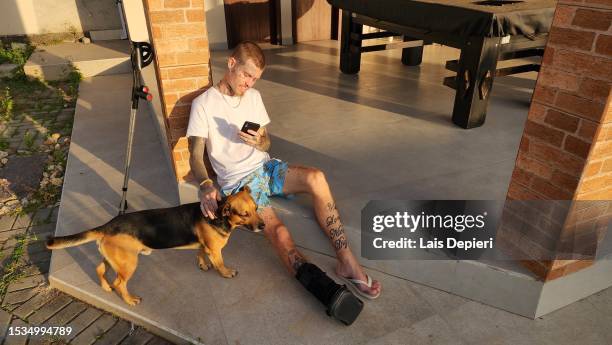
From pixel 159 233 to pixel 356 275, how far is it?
1307 mm

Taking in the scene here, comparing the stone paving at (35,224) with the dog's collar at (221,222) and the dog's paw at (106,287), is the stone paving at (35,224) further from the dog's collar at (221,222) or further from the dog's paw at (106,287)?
the dog's collar at (221,222)

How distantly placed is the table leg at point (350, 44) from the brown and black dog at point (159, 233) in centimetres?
454

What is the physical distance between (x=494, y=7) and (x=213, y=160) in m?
3.40

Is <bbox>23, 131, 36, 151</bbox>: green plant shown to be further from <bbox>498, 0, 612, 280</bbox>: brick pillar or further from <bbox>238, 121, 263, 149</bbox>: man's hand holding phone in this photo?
<bbox>498, 0, 612, 280</bbox>: brick pillar

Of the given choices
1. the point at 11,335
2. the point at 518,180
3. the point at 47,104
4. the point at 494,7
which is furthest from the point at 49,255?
the point at 494,7

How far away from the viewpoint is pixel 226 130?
9.73 ft

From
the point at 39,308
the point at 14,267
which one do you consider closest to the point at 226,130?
the point at 39,308

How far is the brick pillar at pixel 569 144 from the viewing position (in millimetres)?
1939

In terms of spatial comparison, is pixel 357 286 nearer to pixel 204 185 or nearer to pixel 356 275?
pixel 356 275

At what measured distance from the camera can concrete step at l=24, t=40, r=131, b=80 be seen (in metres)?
7.67

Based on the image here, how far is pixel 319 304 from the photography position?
2711 mm

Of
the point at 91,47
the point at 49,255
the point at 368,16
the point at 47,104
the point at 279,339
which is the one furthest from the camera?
the point at 91,47

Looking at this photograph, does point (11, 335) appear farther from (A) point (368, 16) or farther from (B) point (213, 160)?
(A) point (368, 16)

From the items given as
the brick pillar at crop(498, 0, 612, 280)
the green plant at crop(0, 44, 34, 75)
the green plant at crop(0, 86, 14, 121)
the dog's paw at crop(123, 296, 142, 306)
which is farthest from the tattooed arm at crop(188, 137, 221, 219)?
the green plant at crop(0, 44, 34, 75)
